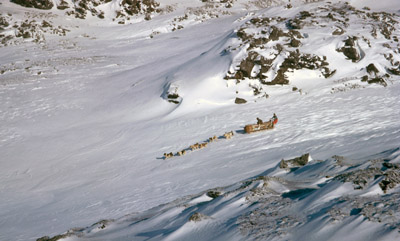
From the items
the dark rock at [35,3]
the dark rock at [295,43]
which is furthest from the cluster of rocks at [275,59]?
the dark rock at [35,3]

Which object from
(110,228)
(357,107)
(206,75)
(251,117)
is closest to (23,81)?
(206,75)

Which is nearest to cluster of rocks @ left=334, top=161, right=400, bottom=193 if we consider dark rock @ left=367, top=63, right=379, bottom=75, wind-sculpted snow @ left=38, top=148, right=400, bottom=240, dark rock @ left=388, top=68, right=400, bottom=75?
wind-sculpted snow @ left=38, top=148, right=400, bottom=240

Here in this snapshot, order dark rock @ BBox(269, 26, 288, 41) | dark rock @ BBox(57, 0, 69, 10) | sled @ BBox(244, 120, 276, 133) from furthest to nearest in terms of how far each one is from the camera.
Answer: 1. dark rock @ BBox(57, 0, 69, 10)
2. dark rock @ BBox(269, 26, 288, 41)
3. sled @ BBox(244, 120, 276, 133)

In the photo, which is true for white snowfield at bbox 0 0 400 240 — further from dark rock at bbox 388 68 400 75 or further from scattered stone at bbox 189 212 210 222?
dark rock at bbox 388 68 400 75

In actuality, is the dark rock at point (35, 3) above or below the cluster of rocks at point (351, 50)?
above

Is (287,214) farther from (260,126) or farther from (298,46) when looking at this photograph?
(298,46)

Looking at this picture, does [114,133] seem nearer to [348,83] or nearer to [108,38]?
[348,83]

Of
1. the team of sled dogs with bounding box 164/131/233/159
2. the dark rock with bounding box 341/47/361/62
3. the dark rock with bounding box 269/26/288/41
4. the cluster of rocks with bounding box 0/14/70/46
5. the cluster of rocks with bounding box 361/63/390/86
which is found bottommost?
the team of sled dogs with bounding box 164/131/233/159

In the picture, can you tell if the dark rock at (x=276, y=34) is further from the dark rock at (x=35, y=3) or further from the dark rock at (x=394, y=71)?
the dark rock at (x=35, y=3)
